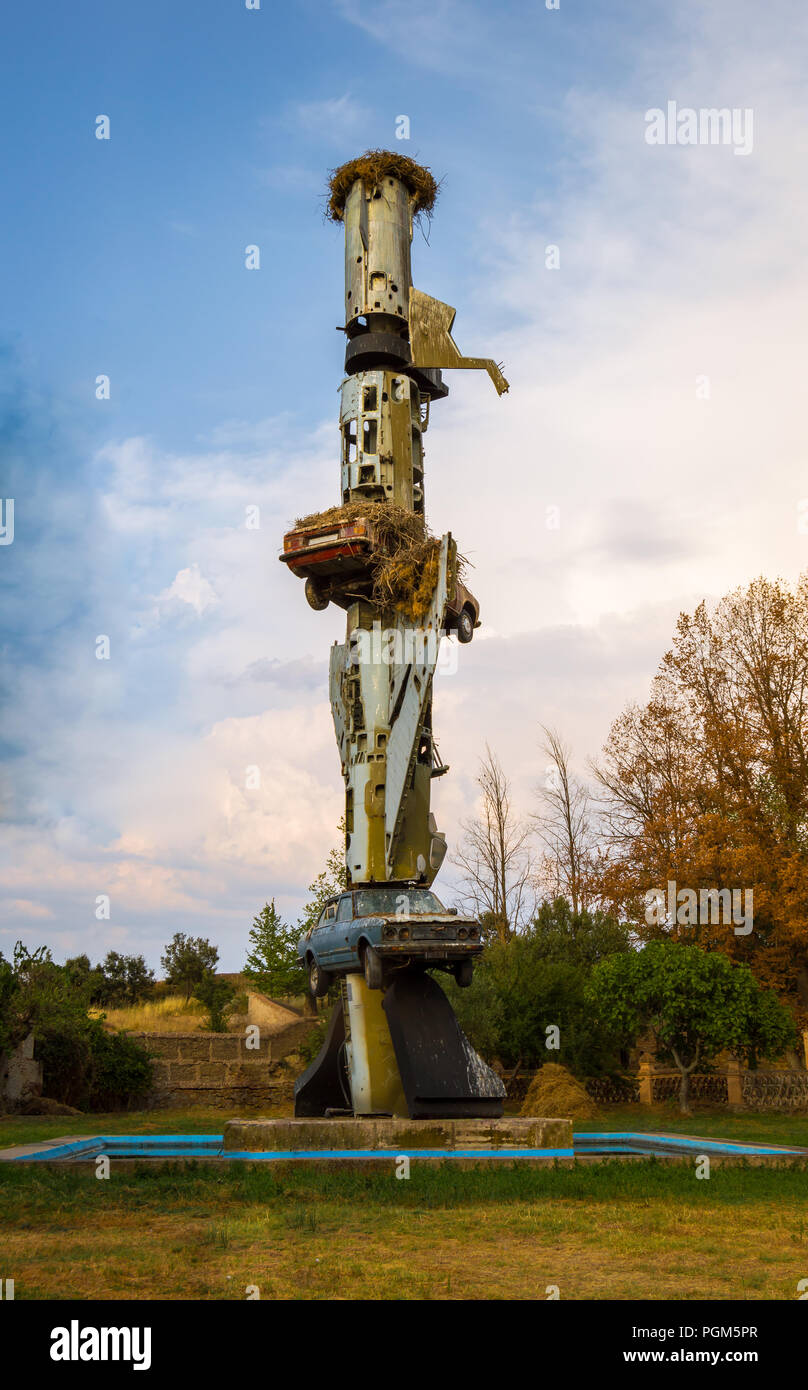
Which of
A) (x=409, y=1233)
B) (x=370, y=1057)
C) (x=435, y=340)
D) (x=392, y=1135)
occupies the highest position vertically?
(x=435, y=340)

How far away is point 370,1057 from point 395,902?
2.28 m

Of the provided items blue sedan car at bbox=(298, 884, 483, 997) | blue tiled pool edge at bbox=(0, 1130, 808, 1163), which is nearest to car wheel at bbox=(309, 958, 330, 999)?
blue sedan car at bbox=(298, 884, 483, 997)

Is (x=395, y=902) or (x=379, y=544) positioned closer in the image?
(x=395, y=902)

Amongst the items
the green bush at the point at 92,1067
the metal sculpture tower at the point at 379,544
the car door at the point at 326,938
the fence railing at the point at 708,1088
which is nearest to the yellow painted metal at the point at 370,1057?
the metal sculpture tower at the point at 379,544

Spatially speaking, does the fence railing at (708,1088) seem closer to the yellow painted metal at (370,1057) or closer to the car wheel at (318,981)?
the car wheel at (318,981)

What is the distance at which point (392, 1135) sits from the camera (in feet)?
48.8

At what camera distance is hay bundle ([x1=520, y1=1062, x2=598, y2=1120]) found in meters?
24.0

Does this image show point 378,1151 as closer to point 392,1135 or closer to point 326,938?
→ point 392,1135

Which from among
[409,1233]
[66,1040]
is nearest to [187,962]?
[66,1040]

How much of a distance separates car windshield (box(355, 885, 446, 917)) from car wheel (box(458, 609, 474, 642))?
4.85 meters

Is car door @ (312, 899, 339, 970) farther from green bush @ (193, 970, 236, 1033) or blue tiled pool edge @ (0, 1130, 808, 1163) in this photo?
green bush @ (193, 970, 236, 1033)

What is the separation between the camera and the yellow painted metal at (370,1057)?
678 inches
